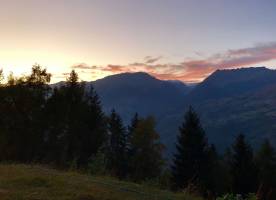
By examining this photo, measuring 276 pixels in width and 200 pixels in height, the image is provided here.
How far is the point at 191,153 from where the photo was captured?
56688 mm

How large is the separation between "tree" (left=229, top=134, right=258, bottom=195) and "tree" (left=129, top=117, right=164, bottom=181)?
1103 centimetres

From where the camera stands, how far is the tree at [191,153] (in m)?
55.5

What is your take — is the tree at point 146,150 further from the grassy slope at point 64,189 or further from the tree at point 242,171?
the grassy slope at point 64,189

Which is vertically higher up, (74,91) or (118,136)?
(74,91)

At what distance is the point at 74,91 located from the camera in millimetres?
59219

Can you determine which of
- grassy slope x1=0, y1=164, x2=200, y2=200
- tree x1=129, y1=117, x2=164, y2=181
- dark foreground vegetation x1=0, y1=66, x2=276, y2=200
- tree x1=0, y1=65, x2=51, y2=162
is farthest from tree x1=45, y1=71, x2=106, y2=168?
grassy slope x1=0, y1=164, x2=200, y2=200

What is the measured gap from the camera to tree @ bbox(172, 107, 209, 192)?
182 ft

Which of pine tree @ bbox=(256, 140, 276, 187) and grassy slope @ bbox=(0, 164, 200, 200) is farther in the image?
pine tree @ bbox=(256, 140, 276, 187)

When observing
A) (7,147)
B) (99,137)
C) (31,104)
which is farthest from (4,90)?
(99,137)

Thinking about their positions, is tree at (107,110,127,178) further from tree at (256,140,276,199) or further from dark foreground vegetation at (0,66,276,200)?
tree at (256,140,276,199)

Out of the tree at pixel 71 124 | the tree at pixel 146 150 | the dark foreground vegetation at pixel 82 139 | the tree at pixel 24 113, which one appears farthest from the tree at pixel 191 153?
the tree at pixel 24 113

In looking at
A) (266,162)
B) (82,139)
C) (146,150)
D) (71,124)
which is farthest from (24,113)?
A: (266,162)

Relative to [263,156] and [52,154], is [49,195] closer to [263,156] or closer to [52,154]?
[52,154]

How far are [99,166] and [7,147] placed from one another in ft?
102
